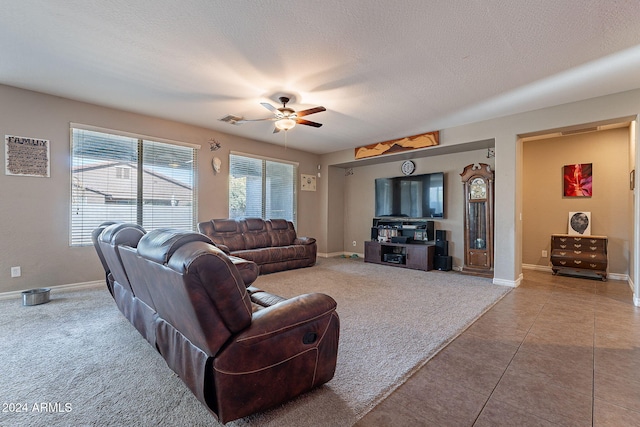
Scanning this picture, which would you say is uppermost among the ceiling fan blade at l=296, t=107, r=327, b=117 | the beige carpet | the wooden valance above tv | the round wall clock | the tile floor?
the wooden valance above tv

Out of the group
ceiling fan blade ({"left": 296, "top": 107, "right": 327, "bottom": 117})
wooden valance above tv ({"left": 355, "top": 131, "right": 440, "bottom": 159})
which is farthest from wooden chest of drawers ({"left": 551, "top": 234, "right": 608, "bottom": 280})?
ceiling fan blade ({"left": 296, "top": 107, "right": 327, "bottom": 117})

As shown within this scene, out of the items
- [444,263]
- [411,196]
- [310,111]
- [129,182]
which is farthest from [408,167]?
[129,182]

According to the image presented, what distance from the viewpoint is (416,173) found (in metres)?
6.16

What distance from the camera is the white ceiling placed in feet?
6.95

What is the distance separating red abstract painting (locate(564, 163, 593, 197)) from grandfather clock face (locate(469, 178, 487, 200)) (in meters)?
1.50

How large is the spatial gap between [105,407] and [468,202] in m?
5.43

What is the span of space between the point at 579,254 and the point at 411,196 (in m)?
2.87

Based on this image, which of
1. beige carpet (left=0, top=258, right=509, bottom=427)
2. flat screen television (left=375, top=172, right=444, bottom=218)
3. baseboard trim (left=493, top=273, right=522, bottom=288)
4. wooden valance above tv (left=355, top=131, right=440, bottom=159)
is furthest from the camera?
flat screen television (left=375, top=172, right=444, bottom=218)

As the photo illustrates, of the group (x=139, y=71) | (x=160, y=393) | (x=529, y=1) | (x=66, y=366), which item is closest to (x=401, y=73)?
(x=529, y=1)

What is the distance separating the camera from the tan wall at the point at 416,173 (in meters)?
5.50

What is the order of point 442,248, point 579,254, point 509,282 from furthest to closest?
point 442,248 → point 579,254 → point 509,282

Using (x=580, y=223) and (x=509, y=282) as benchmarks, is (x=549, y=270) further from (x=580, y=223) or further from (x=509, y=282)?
(x=509, y=282)

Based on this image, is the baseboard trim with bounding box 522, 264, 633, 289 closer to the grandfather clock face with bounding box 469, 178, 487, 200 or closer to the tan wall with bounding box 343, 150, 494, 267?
the tan wall with bounding box 343, 150, 494, 267

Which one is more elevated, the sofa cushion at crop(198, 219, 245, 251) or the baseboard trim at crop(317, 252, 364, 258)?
the sofa cushion at crop(198, 219, 245, 251)
